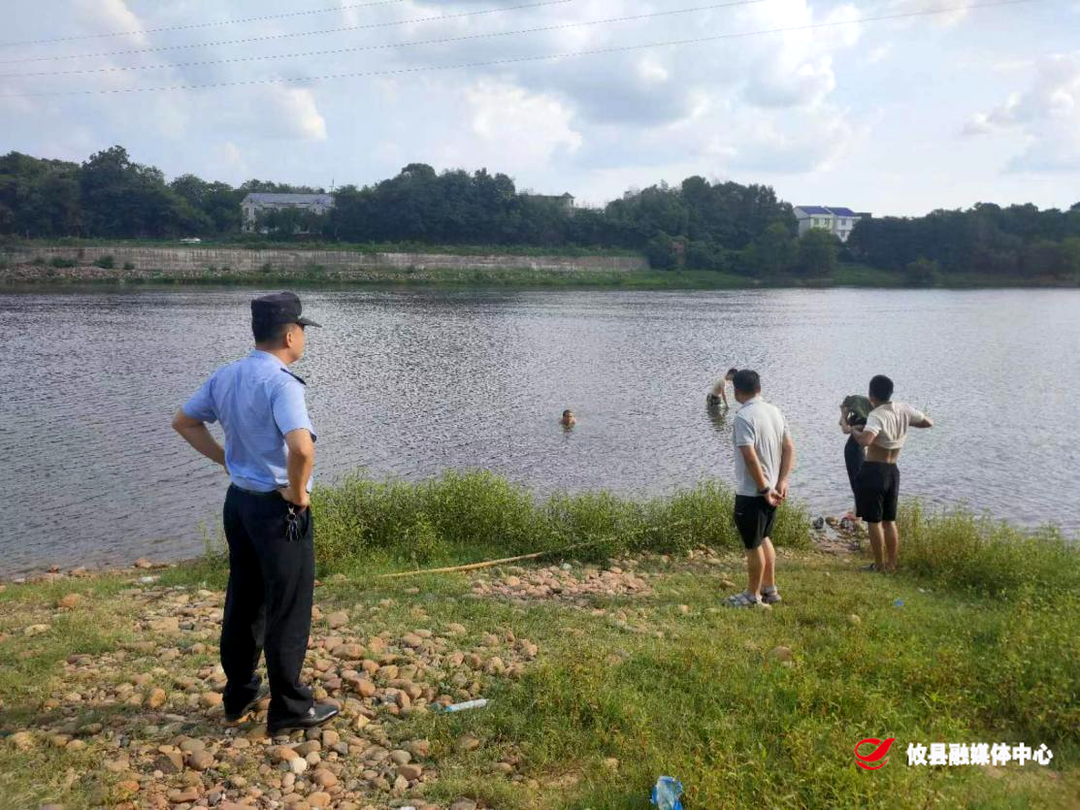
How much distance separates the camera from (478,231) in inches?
4577

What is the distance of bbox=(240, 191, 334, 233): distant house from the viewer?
121 m

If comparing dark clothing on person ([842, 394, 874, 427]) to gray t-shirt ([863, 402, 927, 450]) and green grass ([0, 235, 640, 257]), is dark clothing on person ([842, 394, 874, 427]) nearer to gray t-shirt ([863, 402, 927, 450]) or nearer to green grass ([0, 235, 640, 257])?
gray t-shirt ([863, 402, 927, 450])

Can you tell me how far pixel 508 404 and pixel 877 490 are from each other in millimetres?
15367

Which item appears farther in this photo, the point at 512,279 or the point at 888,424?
the point at 512,279

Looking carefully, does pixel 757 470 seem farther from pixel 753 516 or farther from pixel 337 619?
pixel 337 619

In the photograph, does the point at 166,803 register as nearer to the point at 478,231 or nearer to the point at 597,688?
the point at 597,688

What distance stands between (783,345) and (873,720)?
3739 cm

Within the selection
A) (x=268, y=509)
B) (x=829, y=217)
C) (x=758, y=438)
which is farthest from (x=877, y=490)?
(x=829, y=217)

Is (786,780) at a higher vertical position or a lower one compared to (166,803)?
higher

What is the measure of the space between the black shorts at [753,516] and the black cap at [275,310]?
182 inches

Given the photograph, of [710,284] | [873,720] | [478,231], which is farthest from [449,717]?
[478,231]

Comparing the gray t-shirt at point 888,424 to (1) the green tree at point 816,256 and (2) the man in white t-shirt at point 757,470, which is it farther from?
(1) the green tree at point 816,256

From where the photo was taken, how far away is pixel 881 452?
9398 millimetres

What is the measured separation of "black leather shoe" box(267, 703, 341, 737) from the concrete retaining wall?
83629 millimetres
